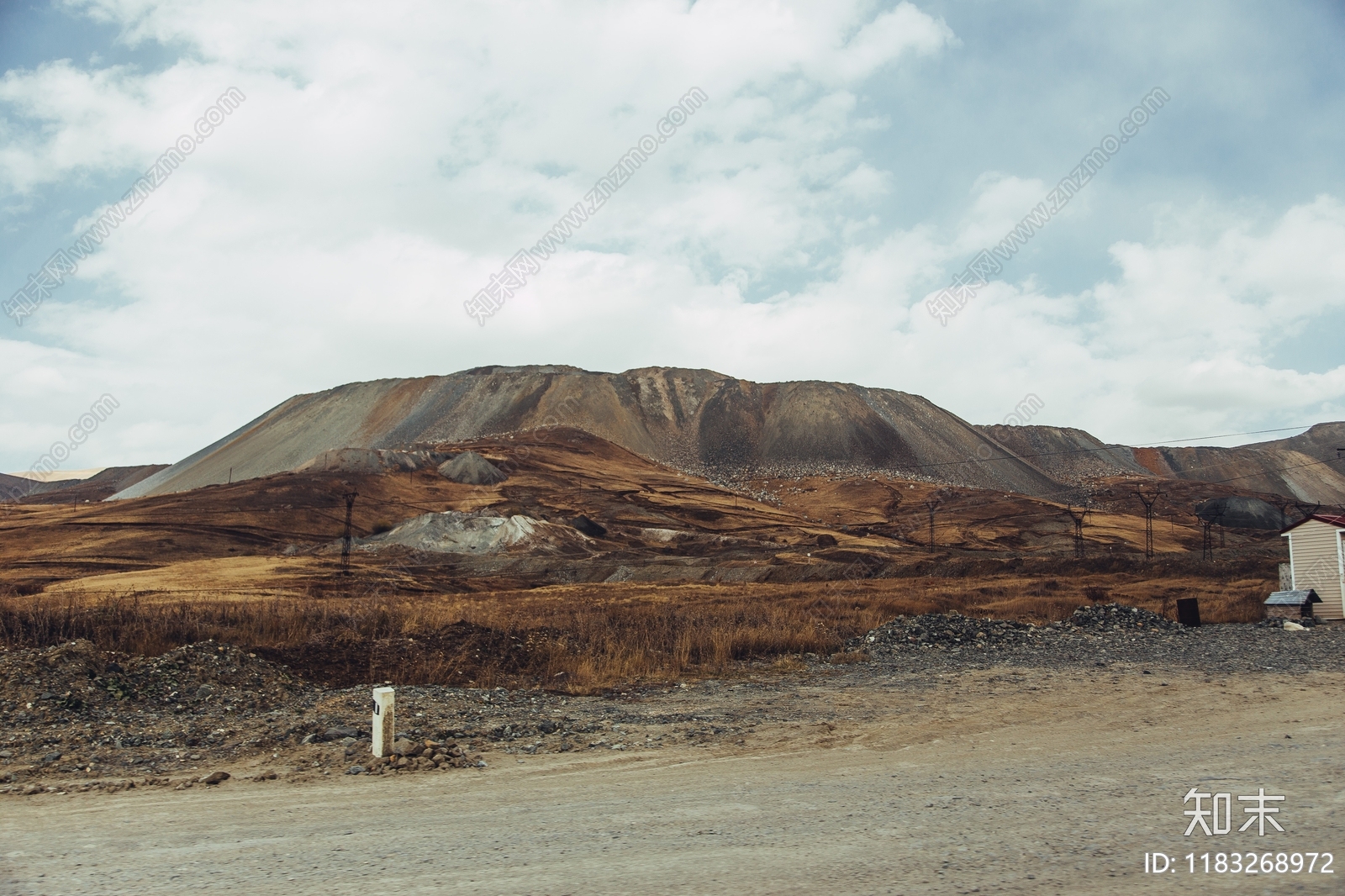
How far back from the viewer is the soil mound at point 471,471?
269 ft

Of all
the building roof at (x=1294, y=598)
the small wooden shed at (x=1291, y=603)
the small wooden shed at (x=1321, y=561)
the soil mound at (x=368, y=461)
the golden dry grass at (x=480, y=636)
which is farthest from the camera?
the soil mound at (x=368, y=461)

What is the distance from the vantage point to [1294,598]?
25344 mm

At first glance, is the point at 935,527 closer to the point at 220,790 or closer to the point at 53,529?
the point at 53,529

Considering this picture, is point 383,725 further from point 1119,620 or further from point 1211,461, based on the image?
point 1211,461

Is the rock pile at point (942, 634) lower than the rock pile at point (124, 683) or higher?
lower

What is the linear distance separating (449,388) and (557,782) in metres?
133

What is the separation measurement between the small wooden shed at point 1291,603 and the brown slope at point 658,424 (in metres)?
88.4

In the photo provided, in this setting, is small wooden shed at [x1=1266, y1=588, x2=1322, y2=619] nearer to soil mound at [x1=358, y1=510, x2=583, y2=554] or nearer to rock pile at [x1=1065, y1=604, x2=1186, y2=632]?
rock pile at [x1=1065, y1=604, x2=1186, y2=632]

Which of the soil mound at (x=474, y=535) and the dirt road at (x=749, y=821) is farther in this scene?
the soil mound at (x=474, y=535)

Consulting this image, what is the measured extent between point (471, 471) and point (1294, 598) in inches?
2694

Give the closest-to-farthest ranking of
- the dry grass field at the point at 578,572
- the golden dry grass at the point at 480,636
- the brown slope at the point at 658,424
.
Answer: the golden dry grass at the point at 480,636 < the dry grass field at the point at 578,572 < the brown slope at the point at 658,424

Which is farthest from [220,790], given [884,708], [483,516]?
[483,516]

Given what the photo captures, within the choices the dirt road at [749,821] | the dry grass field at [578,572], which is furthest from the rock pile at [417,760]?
the dry grass field at [578,572]

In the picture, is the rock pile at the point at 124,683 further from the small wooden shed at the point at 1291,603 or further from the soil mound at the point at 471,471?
the soil mound at the point at 471,471
